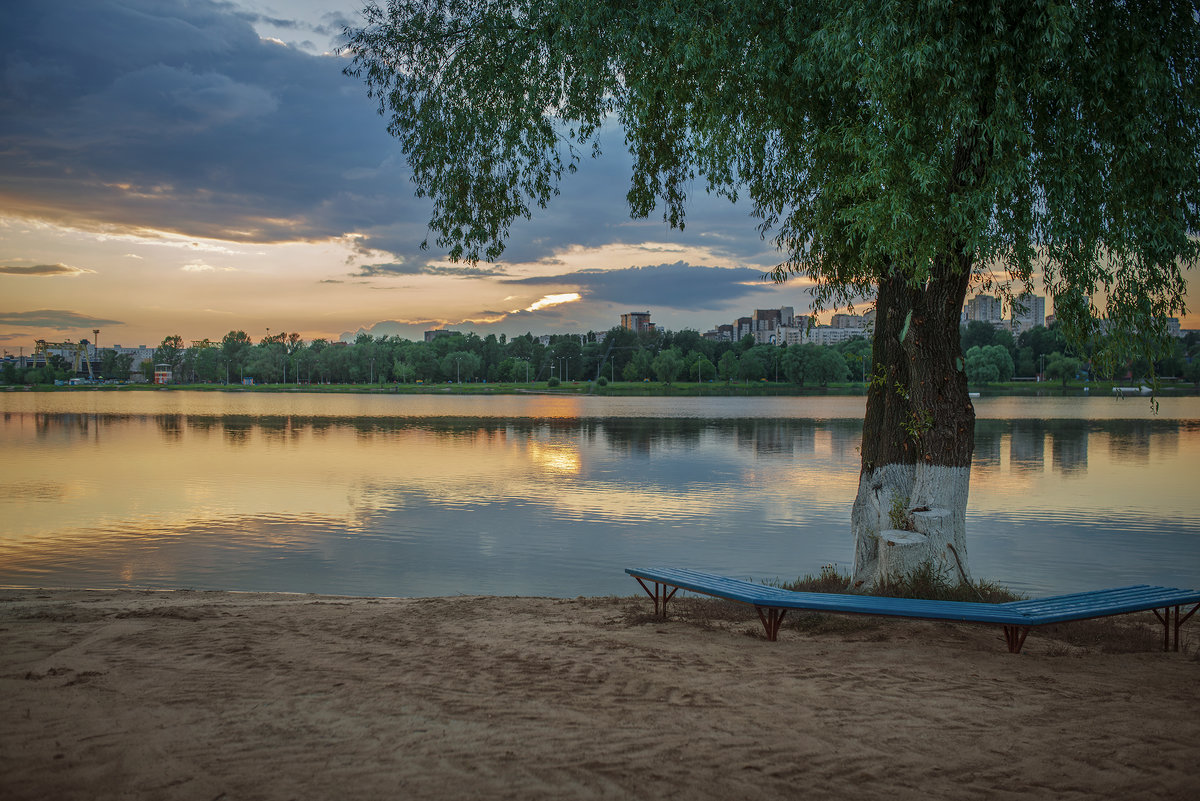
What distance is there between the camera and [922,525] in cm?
913

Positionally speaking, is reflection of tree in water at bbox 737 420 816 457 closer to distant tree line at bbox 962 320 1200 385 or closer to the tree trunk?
the tree trunk

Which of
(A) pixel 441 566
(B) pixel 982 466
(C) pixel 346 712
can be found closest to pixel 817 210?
(C) pixel 346 712

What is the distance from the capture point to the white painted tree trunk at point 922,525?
9.02m

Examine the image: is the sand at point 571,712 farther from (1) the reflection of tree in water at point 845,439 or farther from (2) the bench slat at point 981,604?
(1) the reflection of tree in water at point 845,439

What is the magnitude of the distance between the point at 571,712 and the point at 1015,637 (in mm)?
4155

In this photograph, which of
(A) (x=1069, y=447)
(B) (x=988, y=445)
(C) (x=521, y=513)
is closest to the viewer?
(C) (x=521, y=513)

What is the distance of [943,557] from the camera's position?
9.04 metres

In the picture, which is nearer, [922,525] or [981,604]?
[981,604]

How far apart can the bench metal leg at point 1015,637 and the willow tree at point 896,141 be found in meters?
2.02

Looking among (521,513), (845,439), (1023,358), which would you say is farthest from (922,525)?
(1023,358)

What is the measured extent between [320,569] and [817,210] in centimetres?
925

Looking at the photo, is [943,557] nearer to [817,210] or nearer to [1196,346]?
[817,210]

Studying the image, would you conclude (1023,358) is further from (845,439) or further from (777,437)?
(777,437)

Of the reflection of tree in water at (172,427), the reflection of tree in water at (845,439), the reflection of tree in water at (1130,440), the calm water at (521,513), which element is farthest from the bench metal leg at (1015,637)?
the reflection of tree in water at (172,427)
